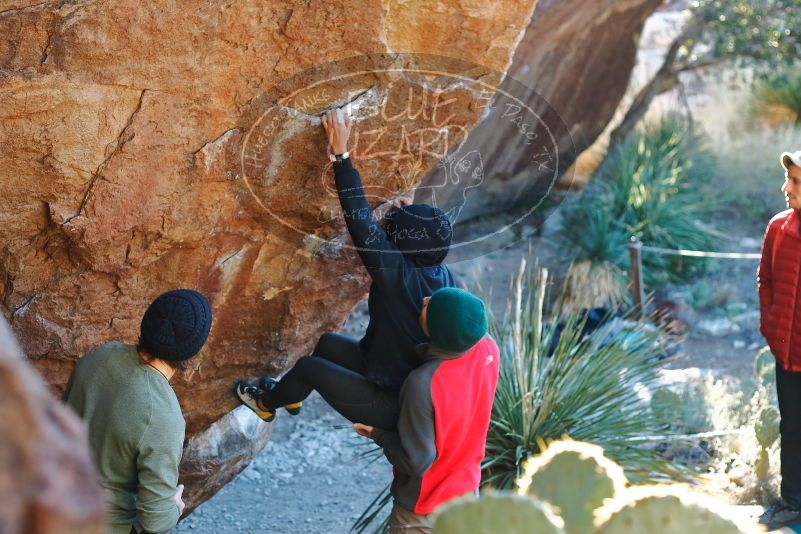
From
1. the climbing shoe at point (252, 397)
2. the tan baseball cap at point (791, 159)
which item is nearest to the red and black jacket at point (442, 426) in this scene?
the climbing shoe at point (252, 397)

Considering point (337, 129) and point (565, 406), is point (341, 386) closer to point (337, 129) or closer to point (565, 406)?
point (337, 129)

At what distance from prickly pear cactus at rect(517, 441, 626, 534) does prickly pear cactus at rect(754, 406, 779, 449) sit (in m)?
3.59

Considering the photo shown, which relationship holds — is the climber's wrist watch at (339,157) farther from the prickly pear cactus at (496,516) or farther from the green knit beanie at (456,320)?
the prickly pear cactus at (496,516)

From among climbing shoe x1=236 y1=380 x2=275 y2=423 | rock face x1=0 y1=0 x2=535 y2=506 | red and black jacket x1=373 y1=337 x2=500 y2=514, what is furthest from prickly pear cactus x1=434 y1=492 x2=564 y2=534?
climbing shoe x1=236 y1=380 x2=275 y2=423

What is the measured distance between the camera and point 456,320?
3.11 meters

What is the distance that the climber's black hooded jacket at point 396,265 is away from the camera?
345 centimetres

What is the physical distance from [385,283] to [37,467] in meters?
2.41

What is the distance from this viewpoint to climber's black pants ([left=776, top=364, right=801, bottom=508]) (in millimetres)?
4641

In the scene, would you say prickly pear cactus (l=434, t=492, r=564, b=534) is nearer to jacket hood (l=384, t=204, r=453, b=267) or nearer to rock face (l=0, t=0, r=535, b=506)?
jacket hood (l=384, t=204, r=453, b=267)

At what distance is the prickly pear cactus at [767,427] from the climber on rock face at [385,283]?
107 inches

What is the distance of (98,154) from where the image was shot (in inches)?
134

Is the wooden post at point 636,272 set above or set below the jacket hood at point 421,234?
below

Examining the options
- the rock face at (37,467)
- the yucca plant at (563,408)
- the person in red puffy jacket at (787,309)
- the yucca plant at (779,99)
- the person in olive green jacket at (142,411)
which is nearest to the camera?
the rock face at (37,467)

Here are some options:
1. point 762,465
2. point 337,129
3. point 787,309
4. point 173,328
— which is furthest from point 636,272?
point 173,328
